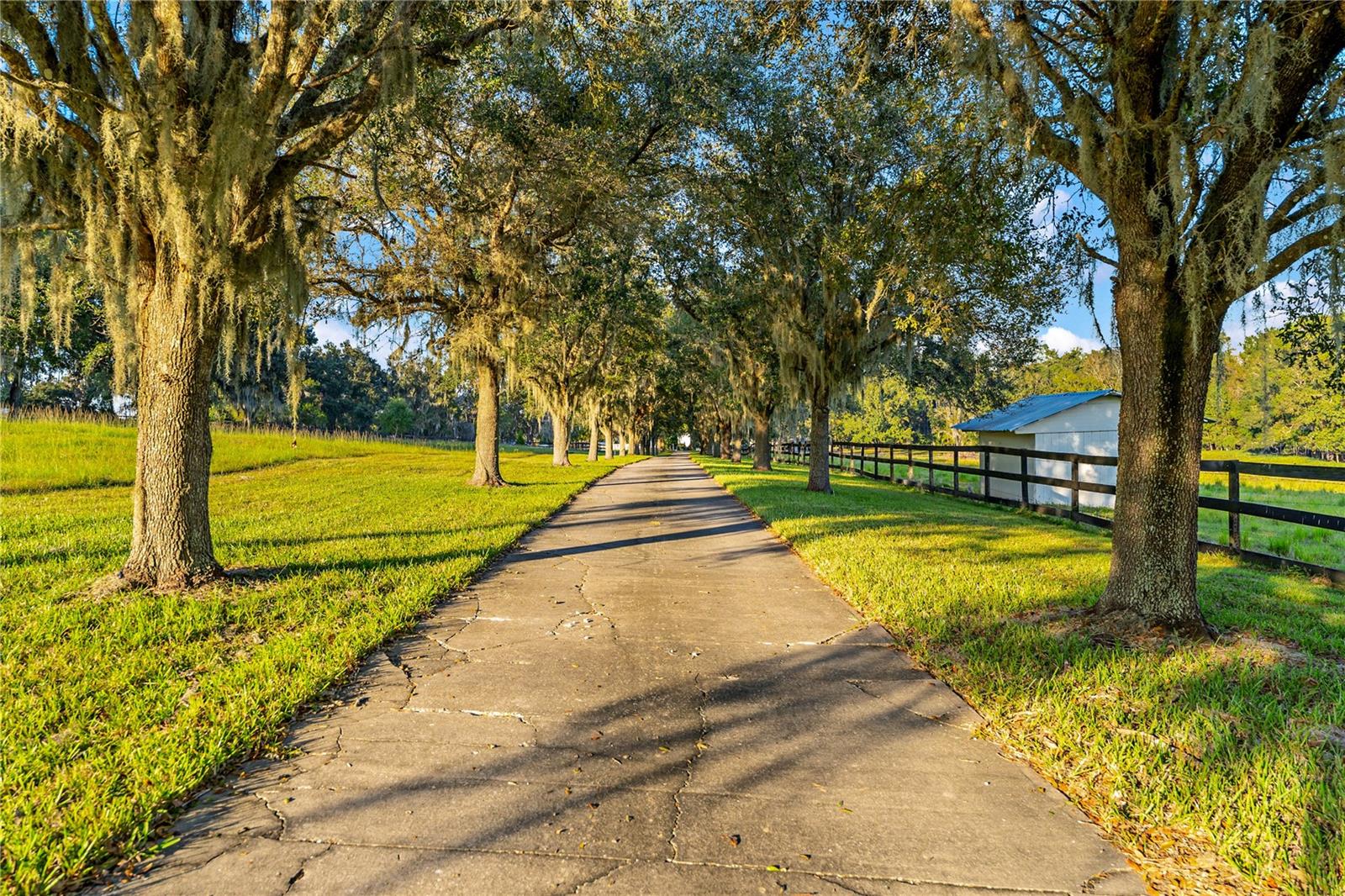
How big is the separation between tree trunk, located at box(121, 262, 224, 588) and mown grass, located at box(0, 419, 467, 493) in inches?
195

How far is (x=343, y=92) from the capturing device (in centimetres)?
825

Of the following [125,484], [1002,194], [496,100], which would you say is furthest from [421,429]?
[1002,194]

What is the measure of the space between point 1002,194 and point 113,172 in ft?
31.6

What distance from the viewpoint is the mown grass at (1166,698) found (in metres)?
2.42

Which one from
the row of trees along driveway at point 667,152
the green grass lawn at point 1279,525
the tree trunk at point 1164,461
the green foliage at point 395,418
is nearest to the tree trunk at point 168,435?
the row of trees along driveway at point 667,152

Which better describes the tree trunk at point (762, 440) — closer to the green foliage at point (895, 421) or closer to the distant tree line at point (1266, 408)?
the distant tree line at point (1266, 408)

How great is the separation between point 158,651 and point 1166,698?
6256 mm

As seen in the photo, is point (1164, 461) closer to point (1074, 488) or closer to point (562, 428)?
point (1074, 488)

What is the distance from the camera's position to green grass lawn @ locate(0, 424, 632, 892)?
8.16 ft

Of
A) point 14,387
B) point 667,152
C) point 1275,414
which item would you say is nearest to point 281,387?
point 14,387

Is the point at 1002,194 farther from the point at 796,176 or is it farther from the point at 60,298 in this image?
the point at 60,298

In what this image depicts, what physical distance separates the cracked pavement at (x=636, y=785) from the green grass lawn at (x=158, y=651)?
234 millimetres

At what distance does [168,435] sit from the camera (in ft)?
18.7

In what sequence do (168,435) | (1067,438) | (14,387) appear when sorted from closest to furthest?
(168,435) → (1067,438) → (14,387)
